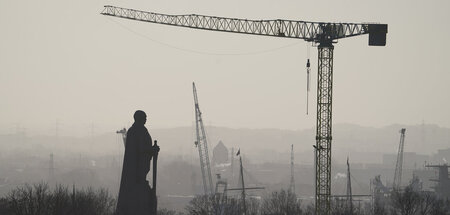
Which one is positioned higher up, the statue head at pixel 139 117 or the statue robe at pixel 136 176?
the statue head at pixel 139 117

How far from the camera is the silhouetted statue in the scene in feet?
106

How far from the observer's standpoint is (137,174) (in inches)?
1282

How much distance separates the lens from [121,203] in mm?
32531

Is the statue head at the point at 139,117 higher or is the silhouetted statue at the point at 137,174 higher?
the statue head at the point at 139,117

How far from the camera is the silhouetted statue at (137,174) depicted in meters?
32.4

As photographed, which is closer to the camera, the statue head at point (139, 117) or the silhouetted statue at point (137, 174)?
the silhouetted statue at point (137, 174)

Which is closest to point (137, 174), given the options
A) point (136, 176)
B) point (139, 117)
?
point (136, 176)

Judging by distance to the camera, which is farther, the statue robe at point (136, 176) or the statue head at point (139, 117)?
the statue head at point (139, 117)

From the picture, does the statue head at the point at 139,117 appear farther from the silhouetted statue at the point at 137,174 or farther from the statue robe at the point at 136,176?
the statue robe at the point at 136,176

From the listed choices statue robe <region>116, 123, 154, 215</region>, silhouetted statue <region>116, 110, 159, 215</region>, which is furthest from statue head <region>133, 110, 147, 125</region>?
statue robe <region>116, 123, 154, 215</region>

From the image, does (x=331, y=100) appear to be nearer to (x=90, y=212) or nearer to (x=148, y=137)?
(x=90, y=212)

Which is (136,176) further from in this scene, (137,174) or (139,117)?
(139,117)

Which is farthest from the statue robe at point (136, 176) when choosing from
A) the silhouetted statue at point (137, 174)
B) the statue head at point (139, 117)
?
the statue head at point (139, 117)

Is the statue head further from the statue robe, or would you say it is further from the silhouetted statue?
the statue robe
